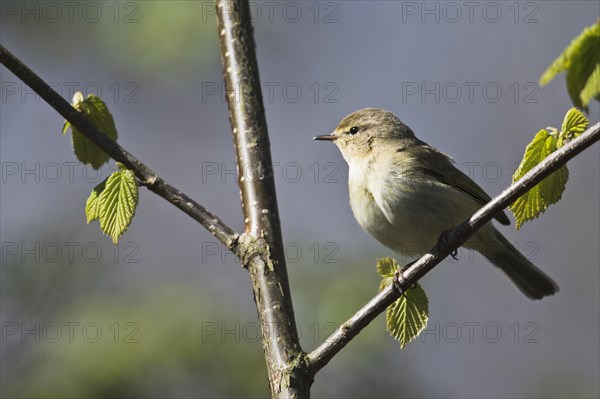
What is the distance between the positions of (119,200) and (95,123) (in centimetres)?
39

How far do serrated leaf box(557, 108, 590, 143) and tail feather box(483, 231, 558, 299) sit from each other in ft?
9.48

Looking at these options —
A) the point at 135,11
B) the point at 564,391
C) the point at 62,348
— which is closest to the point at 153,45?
the point at 135,11

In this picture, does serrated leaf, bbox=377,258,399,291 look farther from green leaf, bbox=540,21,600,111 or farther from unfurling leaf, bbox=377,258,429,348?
green leaf, bbox=540,21,600,111

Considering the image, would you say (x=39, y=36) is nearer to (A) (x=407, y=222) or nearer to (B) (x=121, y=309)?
(B) (x=121, y=309)

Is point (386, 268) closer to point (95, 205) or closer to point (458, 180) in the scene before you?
point (95, 205)

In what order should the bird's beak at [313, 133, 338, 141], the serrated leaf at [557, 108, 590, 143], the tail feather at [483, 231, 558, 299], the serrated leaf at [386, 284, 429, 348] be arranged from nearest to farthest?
1. the serrated leaf at [557, 108, 590, 143]
2. the serrated leaf at [386, 284, 429, 348]
3. the tail feather at [483, 231, 558, 299]
4. the bird's beak at [313, 133, 338, 141]

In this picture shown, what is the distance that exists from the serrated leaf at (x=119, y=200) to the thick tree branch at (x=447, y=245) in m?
0.77

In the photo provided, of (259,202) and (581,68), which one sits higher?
(581,68)

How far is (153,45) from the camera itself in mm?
5793

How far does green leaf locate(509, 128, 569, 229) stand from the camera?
2.14m

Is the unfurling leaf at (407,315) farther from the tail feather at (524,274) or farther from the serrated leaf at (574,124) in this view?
the tail feather at (524,274)

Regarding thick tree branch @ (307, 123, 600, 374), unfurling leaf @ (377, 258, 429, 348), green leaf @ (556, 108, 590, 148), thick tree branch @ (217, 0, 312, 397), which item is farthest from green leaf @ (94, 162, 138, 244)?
green leaf @ (556, 108, 590, 148)

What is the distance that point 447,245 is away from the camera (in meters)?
2.43

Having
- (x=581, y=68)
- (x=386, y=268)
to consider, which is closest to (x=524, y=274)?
(x=386, y=268)
